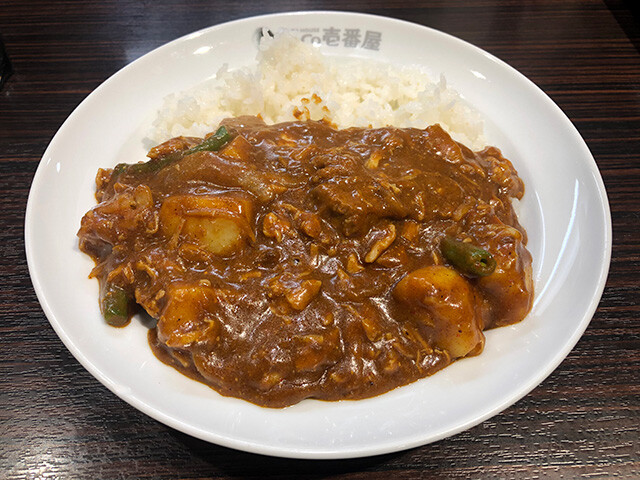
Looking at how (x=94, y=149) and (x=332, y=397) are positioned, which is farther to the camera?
(x=94, y=149)

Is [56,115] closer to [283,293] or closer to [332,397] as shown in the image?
[283,293]

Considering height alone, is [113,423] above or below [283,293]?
below

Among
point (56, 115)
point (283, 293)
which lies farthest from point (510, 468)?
point (56, 115)

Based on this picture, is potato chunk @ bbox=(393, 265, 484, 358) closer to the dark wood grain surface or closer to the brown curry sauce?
the brown curry sauce

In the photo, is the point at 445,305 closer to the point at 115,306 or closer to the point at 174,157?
the point at 115,306

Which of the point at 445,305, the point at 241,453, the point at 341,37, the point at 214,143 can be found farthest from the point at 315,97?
the point at 241,453

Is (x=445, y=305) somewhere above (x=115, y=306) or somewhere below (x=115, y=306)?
above
